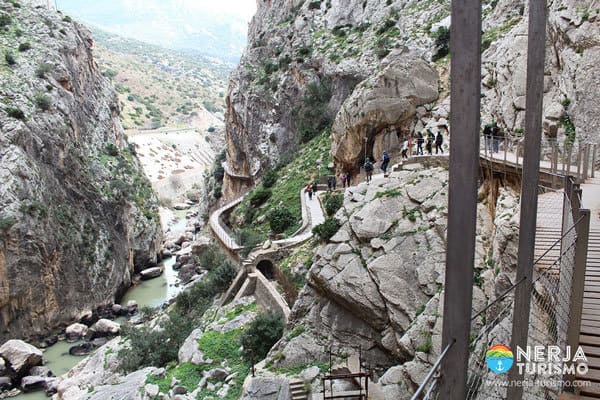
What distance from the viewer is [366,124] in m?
24.1

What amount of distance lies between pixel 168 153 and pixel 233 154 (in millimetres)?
44083

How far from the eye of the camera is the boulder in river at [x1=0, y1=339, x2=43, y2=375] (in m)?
24.8

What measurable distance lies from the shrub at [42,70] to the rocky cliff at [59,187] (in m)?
0.08

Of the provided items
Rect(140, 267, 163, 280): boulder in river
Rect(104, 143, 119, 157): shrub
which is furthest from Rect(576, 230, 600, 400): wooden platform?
Rect(104, 143, 119, 157): shrub

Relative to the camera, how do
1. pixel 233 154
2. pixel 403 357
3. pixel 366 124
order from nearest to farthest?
pixel 403 357
pixel 366 124
pixel 233 154

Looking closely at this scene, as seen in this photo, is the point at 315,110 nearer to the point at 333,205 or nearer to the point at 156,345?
the point at 333,205

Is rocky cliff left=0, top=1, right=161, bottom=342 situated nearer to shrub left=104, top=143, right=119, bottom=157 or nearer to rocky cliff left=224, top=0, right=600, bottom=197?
shrub left=104, top=143, right=119, bottom=157

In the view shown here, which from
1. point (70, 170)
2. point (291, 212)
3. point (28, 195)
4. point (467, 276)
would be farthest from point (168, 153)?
point (467, 276)

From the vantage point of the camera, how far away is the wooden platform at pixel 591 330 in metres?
3.99

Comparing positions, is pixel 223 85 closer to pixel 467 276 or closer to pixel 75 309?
pixel 75 309

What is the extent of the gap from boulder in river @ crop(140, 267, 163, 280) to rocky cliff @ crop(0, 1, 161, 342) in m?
1.32

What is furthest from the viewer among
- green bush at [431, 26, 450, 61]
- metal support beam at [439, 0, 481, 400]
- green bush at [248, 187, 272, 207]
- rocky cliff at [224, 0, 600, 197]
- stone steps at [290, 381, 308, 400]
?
green bush at [248, 187, 272, 207]

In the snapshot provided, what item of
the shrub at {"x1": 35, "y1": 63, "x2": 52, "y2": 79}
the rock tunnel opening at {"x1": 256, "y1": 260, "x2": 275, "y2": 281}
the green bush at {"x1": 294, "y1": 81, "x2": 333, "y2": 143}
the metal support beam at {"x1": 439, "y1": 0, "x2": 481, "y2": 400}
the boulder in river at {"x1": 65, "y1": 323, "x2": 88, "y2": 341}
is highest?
the shrub at {"x1": 35, "y1": 63, "x2": 52, "y2": 79}

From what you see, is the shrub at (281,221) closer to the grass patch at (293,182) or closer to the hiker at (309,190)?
the grass patch at (293,182)
